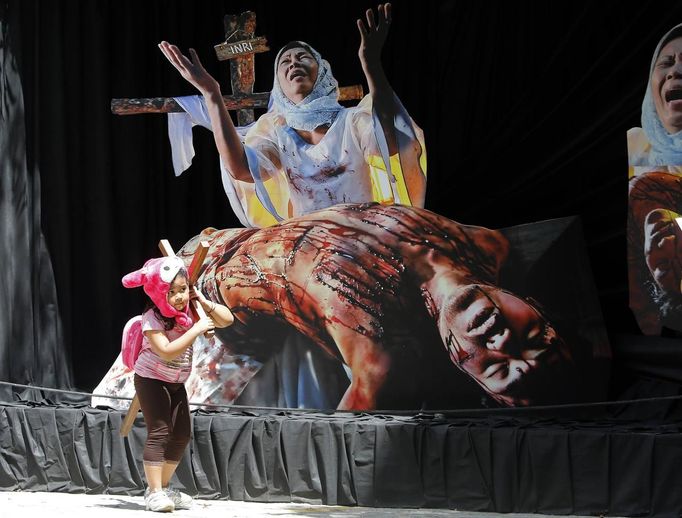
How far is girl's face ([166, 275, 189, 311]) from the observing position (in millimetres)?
5043

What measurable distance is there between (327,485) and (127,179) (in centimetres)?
268

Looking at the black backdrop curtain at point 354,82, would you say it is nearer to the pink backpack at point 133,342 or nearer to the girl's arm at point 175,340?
the pink backpack at point 133,342

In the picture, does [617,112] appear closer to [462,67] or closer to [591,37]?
[591,37]

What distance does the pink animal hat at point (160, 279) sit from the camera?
5.02 meters

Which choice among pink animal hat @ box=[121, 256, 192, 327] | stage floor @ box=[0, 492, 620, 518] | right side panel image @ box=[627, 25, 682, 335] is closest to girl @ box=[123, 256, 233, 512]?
pink animal hat @ box=[121, 256, 192, 327]

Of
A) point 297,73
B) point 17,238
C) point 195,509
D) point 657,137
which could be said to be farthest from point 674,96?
point 17,238

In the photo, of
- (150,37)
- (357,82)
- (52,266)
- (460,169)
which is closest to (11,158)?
(52,266)

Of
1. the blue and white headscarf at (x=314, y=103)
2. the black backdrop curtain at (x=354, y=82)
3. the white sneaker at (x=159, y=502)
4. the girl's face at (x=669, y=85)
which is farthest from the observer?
the blue and white headscarf at (x=314, y=103)

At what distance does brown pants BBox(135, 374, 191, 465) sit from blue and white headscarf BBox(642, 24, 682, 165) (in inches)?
117

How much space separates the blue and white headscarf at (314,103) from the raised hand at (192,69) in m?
0.45

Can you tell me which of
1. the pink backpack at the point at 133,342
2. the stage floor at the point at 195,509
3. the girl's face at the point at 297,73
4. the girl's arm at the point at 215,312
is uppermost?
the girl's face at the point at 297,73

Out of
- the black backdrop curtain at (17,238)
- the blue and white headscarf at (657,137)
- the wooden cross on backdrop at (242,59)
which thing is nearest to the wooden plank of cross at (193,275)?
the black backdrop curtain at (17,238)

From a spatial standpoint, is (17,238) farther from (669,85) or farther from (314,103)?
(669,85)

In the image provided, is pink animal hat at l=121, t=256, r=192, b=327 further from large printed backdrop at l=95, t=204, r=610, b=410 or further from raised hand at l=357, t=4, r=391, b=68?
raised hand at l=357, t=4, r=391, b=68
